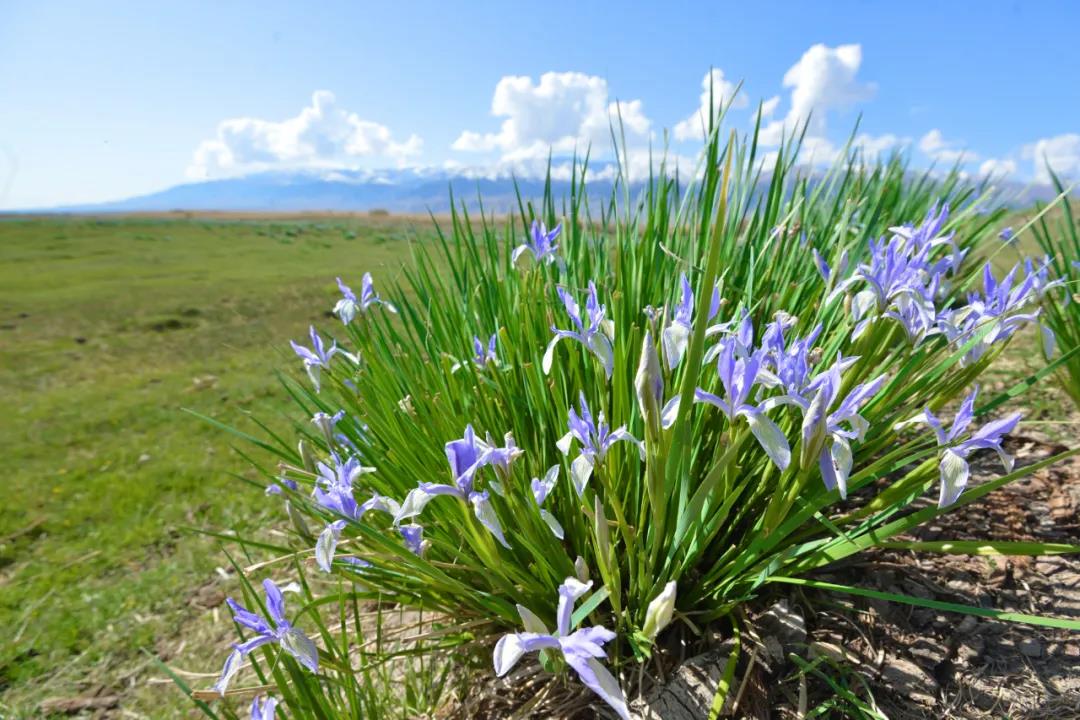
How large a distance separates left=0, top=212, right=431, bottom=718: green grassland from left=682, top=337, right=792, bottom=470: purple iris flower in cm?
144

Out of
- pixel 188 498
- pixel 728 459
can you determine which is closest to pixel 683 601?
pixel 728 459

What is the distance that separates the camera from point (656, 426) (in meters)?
1.01

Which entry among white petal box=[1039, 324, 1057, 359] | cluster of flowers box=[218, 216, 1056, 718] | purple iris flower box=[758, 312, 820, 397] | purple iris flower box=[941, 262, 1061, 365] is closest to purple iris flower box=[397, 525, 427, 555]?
cluster of flowers box=[218, 216, 1056, 718]

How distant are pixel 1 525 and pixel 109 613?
1.35 m

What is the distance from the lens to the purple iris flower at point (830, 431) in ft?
3.10

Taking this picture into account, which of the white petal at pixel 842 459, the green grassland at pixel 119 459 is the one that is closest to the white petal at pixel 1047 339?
the white petal at pixel 842 459

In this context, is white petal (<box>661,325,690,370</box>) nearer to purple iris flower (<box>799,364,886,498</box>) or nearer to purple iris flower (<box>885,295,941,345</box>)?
purple iris flower (<box>799,364,886,498</box>)

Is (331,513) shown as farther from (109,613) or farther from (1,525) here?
(1,525)

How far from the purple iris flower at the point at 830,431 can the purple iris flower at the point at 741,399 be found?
0.04 metres

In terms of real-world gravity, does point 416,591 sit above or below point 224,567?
above

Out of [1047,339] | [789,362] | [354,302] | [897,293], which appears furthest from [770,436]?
[354,302]

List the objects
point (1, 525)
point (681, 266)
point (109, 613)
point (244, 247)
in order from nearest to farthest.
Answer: point (681, 266) < point (109, 613) < point (1, 525) < point (244, 247)

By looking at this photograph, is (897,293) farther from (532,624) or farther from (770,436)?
Answer: (532,624)

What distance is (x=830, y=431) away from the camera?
985 mm
